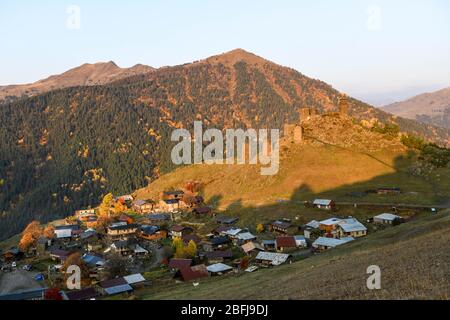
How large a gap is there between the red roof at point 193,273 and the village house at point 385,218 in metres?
36.9

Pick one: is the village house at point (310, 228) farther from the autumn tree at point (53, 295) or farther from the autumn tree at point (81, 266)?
the autumn tree at point (53, 295)

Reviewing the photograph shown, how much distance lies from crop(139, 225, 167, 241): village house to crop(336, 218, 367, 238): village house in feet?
138

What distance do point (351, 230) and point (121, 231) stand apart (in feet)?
180

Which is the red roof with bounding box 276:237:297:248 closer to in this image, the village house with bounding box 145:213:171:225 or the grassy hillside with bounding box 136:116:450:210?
the grassy hillside with bounding box 136:116:450:210

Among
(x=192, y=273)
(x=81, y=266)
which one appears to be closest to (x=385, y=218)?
(x=192, y=273)

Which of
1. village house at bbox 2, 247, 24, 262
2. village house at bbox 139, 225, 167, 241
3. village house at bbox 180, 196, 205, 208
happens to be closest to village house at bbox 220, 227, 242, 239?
village house at bbox 139, 225, 167, 241

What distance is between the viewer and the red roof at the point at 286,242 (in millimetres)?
71875

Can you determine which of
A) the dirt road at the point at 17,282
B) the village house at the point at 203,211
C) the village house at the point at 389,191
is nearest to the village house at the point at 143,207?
the village house at the point at 203,211

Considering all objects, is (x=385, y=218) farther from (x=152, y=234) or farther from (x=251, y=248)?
(x=152, y=234)

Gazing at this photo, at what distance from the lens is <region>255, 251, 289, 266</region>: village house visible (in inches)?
2462

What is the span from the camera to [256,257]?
66.1 meters

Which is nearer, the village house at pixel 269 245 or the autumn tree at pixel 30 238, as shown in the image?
the village house at pixel 269 245

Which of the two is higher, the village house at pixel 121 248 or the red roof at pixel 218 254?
the red roof at pixel 218 254
